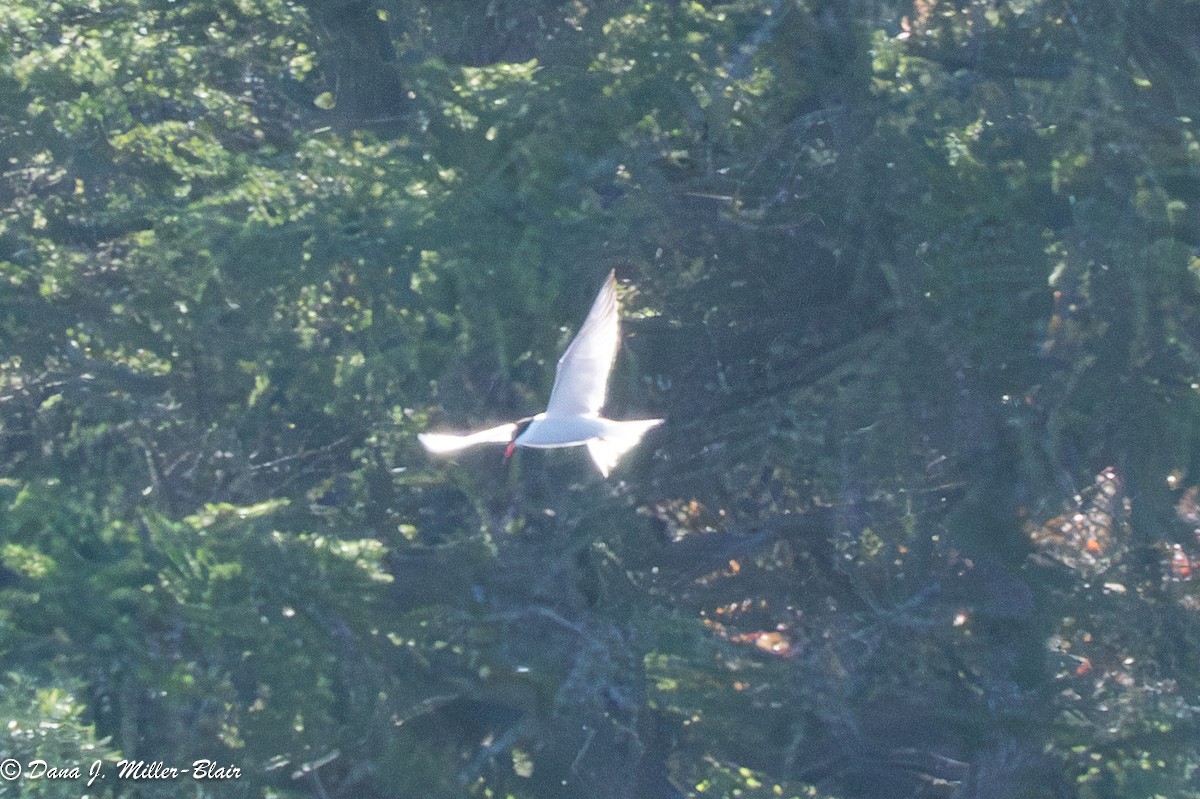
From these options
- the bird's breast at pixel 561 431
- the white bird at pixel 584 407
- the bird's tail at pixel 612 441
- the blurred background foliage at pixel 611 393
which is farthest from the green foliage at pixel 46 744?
the bird's tail at pixel 612 441

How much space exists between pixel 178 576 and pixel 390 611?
2.86 ft

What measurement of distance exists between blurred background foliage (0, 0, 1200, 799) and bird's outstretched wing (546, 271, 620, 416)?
78cm

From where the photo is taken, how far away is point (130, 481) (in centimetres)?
483

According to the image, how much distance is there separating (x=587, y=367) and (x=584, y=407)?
0.13 m

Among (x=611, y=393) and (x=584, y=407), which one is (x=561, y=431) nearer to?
(x=584, y=407)

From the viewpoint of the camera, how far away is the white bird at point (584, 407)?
346cm

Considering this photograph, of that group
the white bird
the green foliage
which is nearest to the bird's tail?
the white bird

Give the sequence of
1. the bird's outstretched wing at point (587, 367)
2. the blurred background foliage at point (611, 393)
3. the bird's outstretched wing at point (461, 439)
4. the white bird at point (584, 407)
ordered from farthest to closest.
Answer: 1. the blurred background foliage at point (611, 393)
2. the bird's outstretched wing at point (587, 367)
3. the white bird at point (584, 407)
4. the bird's outstretched wing at point (461, 439)

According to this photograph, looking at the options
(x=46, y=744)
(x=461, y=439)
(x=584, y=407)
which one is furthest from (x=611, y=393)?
(x=46, y=744)

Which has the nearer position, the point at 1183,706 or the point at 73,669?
the point at 1183,706

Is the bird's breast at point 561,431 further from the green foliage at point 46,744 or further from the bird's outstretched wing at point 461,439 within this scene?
the green foliage at point 46,744

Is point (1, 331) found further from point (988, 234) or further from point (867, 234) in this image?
point (988, 234)

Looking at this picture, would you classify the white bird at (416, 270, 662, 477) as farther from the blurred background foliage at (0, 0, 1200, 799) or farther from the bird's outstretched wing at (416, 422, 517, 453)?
the blurred background foliage at (0, 0, 1200, 799)

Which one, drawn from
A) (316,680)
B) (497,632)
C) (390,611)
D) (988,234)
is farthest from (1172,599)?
(316,680)
